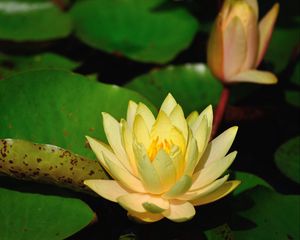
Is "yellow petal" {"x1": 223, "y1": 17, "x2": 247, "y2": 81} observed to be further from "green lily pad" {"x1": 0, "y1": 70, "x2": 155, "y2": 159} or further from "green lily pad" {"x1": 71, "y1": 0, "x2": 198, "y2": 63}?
"green lily pad" {"x1": 71, "y1": 0, "x2": 198, "y2": 63}

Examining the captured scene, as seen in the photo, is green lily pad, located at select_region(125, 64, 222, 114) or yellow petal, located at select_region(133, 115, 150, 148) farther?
green lily pad, located at select_region(125, 64, 222, 114)

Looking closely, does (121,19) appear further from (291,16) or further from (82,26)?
(291,16)

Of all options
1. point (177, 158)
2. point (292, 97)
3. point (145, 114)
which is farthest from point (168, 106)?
point (292, 97)

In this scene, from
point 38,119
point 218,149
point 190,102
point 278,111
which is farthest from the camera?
point 278,111

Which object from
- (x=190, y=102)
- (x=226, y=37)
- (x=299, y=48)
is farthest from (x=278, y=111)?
(x=226, y=37)

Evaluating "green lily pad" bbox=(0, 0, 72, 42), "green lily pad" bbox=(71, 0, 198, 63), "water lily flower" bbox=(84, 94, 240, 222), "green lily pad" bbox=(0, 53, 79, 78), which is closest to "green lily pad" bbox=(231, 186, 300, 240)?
"water lily flower" bbox=(84, 94, 240, 222)

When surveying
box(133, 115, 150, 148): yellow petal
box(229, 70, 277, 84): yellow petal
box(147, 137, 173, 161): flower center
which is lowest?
box(147, 137, 173, 161): flower center

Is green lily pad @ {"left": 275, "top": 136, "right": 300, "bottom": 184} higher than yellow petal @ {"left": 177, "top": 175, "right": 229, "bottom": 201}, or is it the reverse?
yellow petal @ {"left": 177, "top": 175, "right": 229, "bottom": 201}
